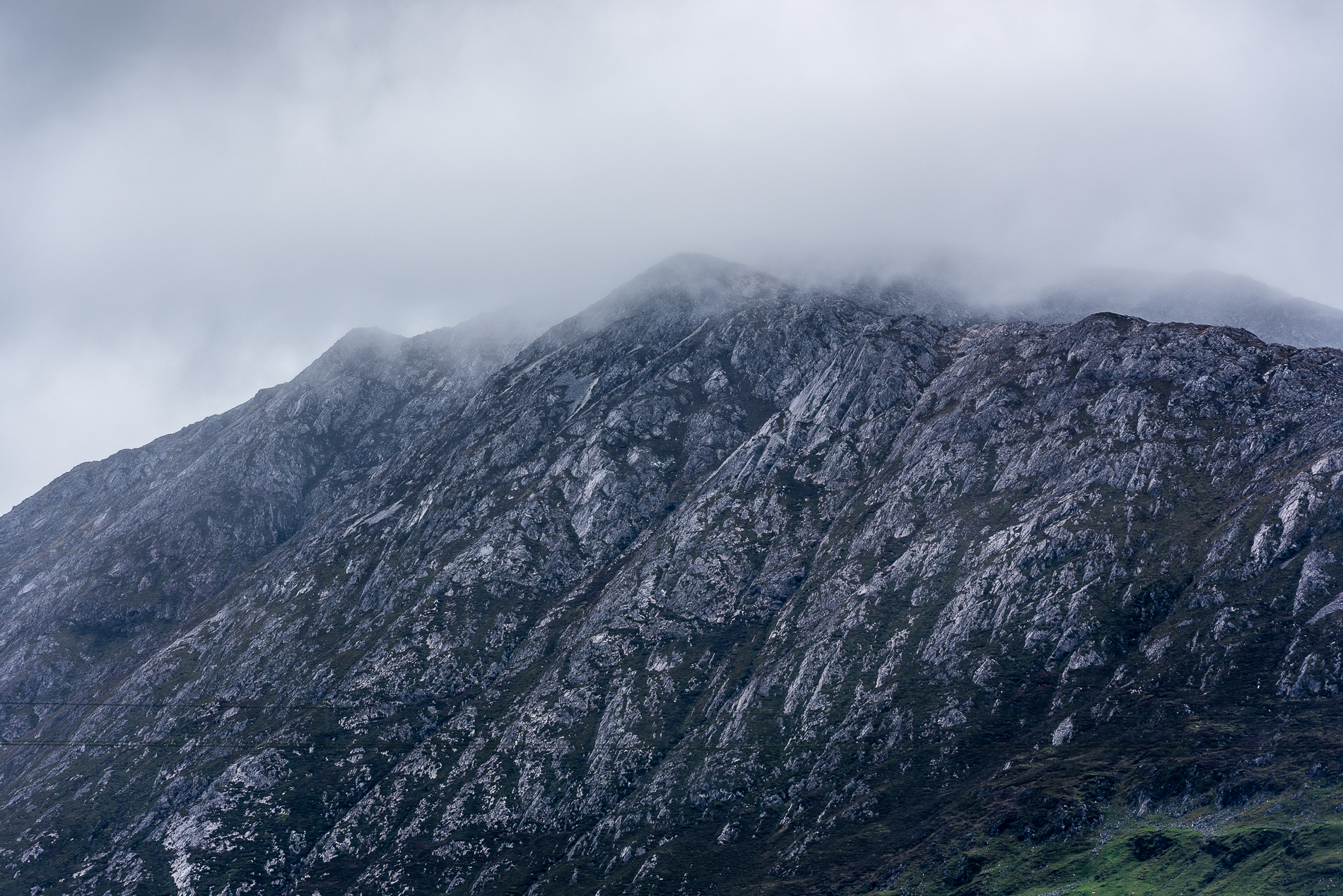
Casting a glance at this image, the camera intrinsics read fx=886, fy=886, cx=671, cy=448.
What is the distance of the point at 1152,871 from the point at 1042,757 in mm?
42775

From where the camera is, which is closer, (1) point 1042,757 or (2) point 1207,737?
(2) point 1207,737

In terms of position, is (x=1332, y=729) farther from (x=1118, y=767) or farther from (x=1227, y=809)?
(x=1118, y=767)

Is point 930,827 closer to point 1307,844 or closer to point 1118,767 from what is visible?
point 1118,767

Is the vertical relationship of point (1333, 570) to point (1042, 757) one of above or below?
above

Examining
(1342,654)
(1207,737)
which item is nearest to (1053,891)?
(1207,737)

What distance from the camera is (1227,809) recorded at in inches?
6353

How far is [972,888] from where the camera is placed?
165750 millimetres

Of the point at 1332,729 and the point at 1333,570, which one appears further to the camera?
the point at 1333,570

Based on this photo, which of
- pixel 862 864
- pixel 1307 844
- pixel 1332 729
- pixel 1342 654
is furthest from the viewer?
pixel 862 864

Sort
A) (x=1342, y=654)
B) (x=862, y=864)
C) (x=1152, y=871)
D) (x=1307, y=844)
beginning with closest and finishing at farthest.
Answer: (x=1307, y=844), (x=1152, y=871), (x=1342, y=654), (x=862, y=864)

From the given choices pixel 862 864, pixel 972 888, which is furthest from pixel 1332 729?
pixel 862 864

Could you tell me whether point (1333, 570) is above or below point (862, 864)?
above

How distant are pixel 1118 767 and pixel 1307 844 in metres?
41.3

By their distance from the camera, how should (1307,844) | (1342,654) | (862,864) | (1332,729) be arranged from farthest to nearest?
1. (862,864)
2. (1342,654)
3. (1332,729)
4. (1307,844)
